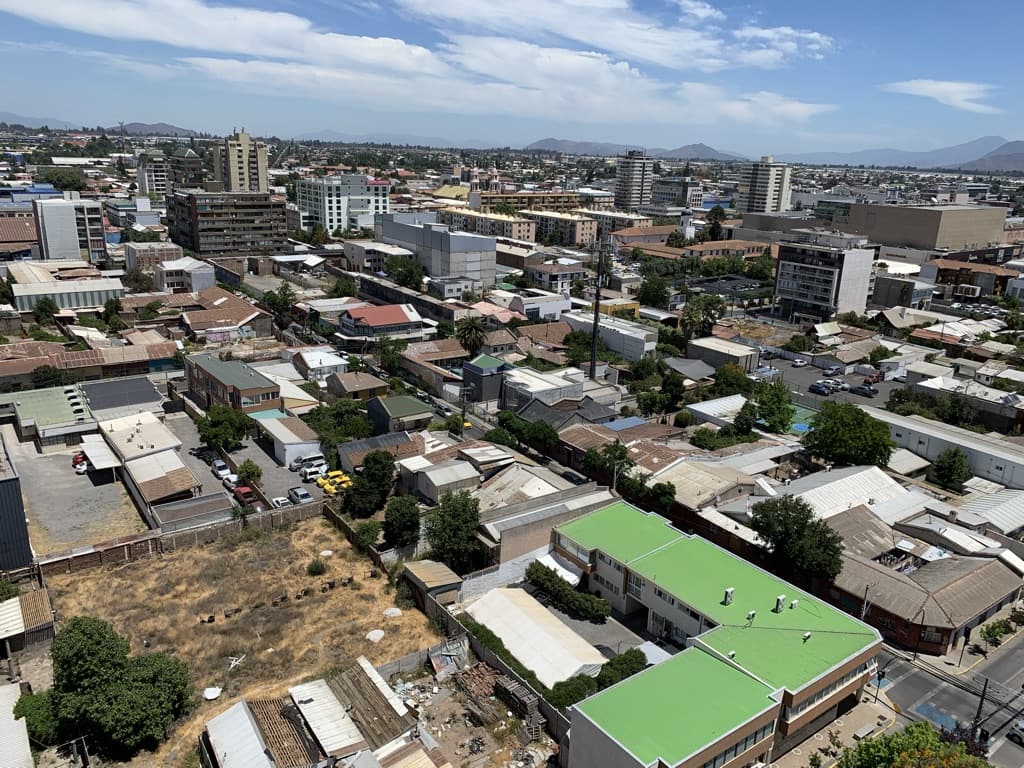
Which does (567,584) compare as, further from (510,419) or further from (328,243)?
(328,243)

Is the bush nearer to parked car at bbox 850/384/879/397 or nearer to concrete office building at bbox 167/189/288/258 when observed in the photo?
parked car at bbox 850/384/879/397

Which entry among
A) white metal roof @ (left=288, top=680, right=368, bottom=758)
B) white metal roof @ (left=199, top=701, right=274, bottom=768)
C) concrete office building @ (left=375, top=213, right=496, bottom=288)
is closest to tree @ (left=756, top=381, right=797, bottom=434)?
white metal roof @ (left=288, top=680, right=368, bottom=758)

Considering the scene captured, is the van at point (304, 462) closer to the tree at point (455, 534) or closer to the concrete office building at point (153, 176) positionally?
the tree at point (455, 534)

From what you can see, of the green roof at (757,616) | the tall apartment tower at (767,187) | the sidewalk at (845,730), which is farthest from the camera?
the tall apartment tower at (767,187)

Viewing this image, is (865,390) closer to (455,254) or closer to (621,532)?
(621,532)

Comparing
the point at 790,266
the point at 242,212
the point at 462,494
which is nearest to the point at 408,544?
the point at 462,494

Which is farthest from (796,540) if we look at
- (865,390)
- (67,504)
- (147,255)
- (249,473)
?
→ (147,255)

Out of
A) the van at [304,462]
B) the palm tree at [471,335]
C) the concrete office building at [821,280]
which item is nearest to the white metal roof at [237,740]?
the van at [304,462]
